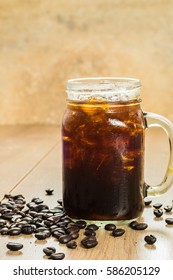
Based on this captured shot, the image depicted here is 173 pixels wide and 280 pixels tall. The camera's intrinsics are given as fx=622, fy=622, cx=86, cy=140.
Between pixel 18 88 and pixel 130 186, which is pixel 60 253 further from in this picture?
pixel 18 88

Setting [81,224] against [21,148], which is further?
[21,148]

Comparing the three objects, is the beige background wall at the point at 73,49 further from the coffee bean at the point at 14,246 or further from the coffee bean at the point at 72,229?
the coffee bean at the point at 14,246

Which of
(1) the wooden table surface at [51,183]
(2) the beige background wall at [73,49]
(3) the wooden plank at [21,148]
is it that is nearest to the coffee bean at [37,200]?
(1) the wooden table surface at [51,183]

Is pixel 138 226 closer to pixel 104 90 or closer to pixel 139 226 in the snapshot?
pixel 139 226

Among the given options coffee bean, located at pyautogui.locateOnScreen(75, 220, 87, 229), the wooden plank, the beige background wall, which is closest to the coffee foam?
coffee bean, located at pyautogui.locateOnScreen(75, 220, 87, 229)

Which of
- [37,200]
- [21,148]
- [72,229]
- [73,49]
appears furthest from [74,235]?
[73,49]

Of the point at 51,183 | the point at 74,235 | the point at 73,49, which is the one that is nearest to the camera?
the point at 74,235

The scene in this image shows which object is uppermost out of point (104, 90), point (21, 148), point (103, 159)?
point (104, 90)
